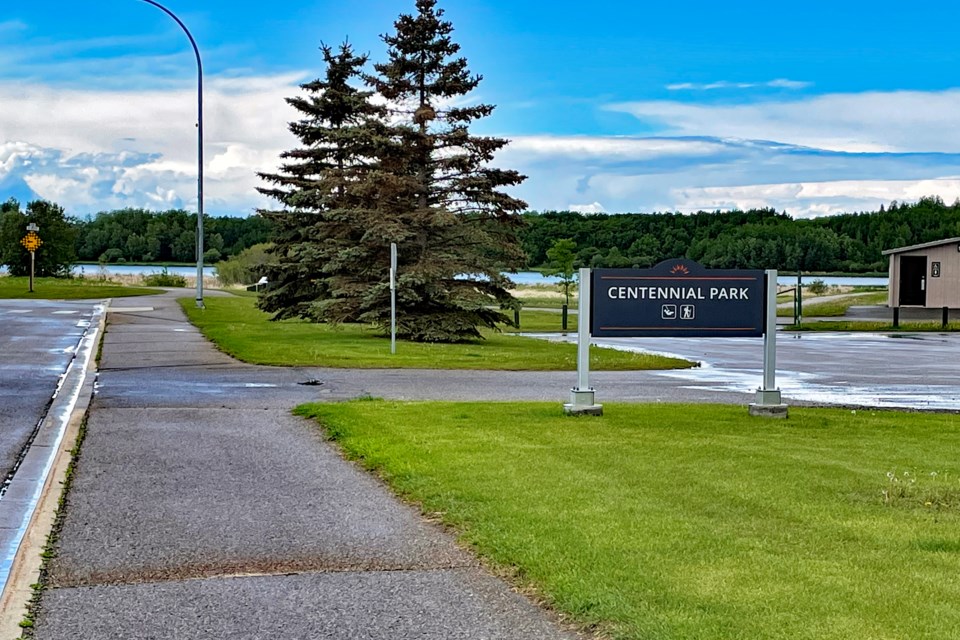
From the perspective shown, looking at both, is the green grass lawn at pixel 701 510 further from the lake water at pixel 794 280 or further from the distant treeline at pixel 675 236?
the lake water at pixel 794 280

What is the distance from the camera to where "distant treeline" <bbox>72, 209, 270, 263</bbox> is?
10744cm

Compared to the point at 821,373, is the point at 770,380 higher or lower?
higher

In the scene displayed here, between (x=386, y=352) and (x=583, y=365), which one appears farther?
(x=386, y=352)

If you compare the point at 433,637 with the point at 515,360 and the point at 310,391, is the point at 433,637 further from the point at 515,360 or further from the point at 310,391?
the point at 515,360

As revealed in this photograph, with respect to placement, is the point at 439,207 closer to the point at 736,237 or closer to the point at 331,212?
the point at 331,212

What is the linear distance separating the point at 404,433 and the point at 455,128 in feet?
60.7

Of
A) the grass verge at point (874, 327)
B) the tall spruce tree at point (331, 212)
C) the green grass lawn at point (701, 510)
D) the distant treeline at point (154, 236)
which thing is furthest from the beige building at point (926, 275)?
the distant treeline at point (154, 236)

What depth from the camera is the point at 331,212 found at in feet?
95.2

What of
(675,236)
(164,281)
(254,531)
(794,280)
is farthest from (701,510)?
(794,280)

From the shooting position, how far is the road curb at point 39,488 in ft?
18.2

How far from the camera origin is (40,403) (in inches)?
538

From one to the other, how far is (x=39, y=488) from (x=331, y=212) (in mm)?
21027

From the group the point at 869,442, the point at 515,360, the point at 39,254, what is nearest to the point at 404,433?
the point at 869,442

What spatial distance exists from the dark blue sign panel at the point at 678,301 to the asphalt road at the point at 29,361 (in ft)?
18.9
